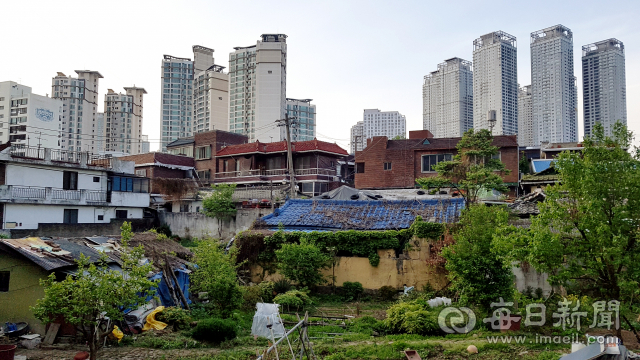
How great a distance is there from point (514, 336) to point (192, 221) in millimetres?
23154

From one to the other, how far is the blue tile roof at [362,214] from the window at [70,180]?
13989 millimetres

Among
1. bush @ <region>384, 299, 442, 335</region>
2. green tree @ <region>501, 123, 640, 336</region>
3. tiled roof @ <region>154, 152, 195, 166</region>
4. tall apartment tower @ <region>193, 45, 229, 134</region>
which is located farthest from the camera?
tall apartment tower @ <region>193, 45, 229, 134</region>

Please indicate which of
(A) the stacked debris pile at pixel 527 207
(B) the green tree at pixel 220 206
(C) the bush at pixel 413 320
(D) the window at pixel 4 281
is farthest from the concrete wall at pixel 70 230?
(A) the stacked debris pile at pixel 527 207

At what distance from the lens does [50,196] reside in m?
26.0

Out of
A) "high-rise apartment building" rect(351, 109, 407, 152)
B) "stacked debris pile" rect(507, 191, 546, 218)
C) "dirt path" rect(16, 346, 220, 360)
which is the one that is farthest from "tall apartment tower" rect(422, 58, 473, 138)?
"dirt path" rect(16, 346, 220, 360)

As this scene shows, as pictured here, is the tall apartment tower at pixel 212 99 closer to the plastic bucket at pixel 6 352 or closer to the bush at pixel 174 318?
the bush at pixel 174 318

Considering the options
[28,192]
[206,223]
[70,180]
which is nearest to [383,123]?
[206,223]

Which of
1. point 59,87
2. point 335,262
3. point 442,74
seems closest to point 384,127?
point 442,74

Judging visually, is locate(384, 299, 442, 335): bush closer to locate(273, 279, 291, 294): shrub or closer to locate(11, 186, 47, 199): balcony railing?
locate(273, 279, 291, 294): shrub

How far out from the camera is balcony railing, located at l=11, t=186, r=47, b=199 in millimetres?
24416

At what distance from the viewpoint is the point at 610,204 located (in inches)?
345

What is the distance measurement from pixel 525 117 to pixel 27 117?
87008 mm

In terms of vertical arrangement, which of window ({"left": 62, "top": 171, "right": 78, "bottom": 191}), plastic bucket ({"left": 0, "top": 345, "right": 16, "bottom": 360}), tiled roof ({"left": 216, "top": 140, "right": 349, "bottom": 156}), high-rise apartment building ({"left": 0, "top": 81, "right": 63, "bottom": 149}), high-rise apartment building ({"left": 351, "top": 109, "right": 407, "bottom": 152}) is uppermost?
high-rise apartment building ({"left": 351, "top": 109, "right": 407, "bottom": 152})

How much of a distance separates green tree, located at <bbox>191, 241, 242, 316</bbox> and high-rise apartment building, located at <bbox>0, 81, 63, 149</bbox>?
58484mm
